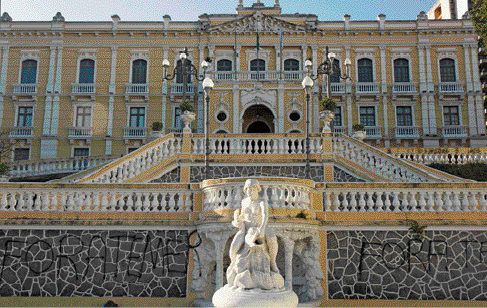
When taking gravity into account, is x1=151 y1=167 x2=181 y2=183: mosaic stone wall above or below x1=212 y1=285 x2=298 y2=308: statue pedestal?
above

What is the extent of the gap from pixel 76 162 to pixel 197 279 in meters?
13.3

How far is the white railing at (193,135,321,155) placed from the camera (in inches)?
618

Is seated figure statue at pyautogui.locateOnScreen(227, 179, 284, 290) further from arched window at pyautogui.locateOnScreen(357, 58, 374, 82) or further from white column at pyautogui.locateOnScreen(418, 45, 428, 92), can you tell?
white column at pyautogui.locateOnScreen(418, 45, 428, 92)

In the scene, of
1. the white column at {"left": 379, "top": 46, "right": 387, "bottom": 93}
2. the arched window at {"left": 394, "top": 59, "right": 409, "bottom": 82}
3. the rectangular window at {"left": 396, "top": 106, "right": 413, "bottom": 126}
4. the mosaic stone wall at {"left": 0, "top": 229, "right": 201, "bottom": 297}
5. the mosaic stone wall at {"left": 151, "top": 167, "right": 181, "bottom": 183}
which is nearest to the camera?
the mosaic stone wall at {"left": 0, "top": 229, "right": 201, "bottom": 297}

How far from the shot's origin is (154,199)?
10.4 metres

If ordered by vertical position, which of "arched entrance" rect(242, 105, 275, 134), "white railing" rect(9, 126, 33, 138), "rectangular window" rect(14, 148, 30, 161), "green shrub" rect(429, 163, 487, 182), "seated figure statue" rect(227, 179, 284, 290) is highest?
"arched entrance" rect(242, 105, 275, 134)

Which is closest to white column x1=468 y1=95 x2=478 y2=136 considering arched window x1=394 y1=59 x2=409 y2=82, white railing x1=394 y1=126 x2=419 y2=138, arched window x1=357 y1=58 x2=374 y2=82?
white railing x1=394 y1=126 x2=419 y2=138

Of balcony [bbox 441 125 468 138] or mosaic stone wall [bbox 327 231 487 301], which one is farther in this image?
balcony [bbox 441 125 468 138]

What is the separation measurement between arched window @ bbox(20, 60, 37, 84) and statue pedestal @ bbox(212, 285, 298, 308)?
96.8 feet

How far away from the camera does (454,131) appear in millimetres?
29625

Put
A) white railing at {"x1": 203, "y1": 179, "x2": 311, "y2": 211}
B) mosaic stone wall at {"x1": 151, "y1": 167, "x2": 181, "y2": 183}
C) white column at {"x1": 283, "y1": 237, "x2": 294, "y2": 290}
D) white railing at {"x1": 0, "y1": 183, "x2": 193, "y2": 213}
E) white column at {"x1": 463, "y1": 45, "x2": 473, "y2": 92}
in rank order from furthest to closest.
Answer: white column at {"x1": 463, "y1": 45, "x2": 473, "y2": 92} < mosaic stone wall at {"x1": 151, "y1": 167, "x2": 181, "y2": 183} < white railing at {"x1": 0, "y1": 183, "x2": 193, "y2": 213} < white railing at {"x1": 203, "y1": 179, "x2": 311, "y2": 211} < white column at {"x1": 283, "y1": 237, "x2": 294, "y2": 290}

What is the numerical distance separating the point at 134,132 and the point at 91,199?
20.1 meters

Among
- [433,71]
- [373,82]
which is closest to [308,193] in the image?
[373,82]

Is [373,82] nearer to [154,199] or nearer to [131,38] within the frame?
[131,38]
